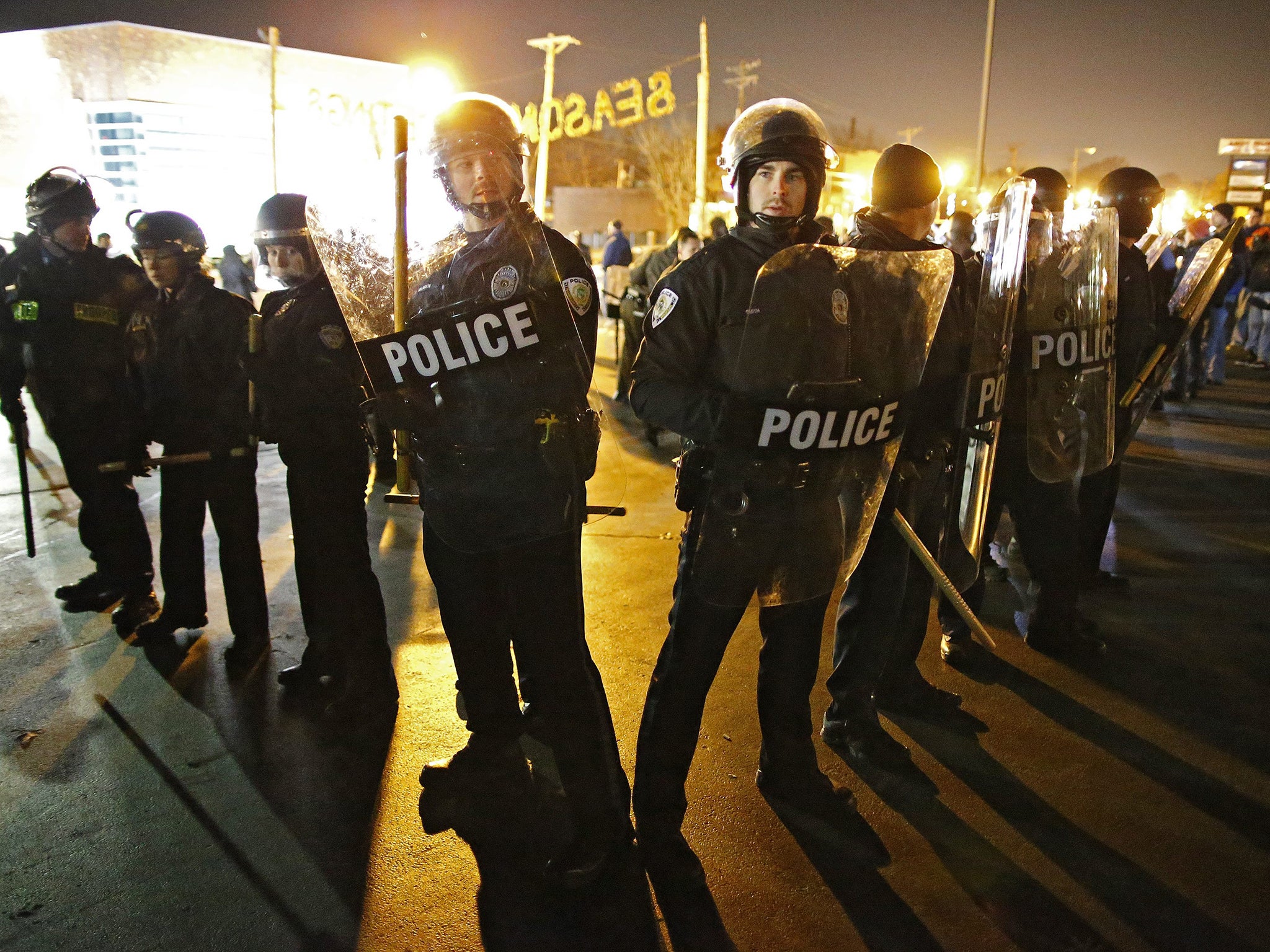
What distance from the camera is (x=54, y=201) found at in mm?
4168

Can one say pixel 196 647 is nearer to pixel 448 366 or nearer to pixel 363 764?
pixel 363 764

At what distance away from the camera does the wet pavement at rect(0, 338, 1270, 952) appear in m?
2.38

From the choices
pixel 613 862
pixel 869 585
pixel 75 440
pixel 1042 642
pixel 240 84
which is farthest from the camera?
pixel 240 84

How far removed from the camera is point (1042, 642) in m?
4.05

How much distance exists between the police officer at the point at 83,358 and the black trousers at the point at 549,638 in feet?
7.95

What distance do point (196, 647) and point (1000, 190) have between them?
3.91 metres

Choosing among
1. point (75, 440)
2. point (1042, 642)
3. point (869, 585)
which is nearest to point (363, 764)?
point (869, 585)

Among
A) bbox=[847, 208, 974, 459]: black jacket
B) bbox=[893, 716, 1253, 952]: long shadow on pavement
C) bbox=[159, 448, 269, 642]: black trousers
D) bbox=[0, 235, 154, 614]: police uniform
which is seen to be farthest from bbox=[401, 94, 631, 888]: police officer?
bbox=[0, 235, 154, 614]: police uniform

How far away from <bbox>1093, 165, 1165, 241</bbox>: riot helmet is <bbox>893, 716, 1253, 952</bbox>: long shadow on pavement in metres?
2.58

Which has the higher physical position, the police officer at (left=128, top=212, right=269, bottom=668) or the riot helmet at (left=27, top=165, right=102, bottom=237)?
the riot helmet at (left=27, top=165, right=102, bottom=237)

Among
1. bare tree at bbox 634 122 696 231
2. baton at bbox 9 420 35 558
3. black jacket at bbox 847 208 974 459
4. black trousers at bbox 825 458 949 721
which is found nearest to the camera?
black jacket at bbox 847 208 974 459

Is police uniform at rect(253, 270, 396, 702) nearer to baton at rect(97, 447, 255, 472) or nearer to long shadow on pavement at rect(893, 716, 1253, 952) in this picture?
baton at rect(97, 447, 255, 472)

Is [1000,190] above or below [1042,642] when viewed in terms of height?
above

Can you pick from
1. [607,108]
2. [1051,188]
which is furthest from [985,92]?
[1051,188]
